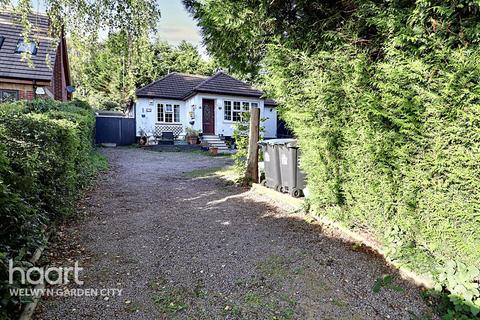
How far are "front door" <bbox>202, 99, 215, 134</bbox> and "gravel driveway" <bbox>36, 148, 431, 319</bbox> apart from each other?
1417 centimetres

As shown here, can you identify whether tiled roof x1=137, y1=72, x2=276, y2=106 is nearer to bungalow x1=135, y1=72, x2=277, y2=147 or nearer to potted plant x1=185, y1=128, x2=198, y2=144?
bungalow x1=135, y1=72, x2=277, y2=147

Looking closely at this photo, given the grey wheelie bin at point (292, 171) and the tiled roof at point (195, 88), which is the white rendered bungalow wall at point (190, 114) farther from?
the grey wheelie bin at point (292, 171)

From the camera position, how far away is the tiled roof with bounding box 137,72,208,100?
19975 mm

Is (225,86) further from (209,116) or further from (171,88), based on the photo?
(171,88)

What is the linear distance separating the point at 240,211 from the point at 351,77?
298cm

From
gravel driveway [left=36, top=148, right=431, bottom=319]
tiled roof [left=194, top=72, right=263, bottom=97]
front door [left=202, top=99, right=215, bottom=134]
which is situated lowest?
gravel driveway [left=36, top=148, right=431, bottom=319]

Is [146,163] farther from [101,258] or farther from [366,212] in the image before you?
[366,212]

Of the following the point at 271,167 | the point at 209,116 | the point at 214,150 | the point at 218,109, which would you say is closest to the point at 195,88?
the point at 218,109

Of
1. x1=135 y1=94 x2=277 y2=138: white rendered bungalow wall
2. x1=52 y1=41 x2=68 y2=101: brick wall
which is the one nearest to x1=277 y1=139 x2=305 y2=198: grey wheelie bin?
x1=135 y1=94 x2=277 y2=138: white rendered bungalow wall

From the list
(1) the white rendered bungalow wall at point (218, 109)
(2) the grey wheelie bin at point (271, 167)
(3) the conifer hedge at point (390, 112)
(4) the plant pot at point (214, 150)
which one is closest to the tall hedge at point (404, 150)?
(3) the conifer hedge at point (390, 112)

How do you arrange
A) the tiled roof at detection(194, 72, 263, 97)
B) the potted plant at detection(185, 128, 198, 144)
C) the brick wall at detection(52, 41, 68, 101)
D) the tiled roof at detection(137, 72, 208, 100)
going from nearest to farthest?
the brick wall at detection(52, 41, 68, 101) → the potted plant at detection(185, 128, 198, 144) → the tiled roof at detection(194, 72, 263, 97) → the tiled roof at detection(137, 72, 208, 100)

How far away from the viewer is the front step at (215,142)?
1855cm

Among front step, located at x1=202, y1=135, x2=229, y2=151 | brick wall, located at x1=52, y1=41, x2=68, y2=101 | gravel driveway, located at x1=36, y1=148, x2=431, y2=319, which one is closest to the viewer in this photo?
gravel driveway, located at x1=36, y1=148, x2=431, y2=319

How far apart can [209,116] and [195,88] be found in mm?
2067
